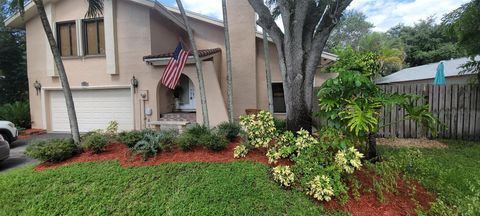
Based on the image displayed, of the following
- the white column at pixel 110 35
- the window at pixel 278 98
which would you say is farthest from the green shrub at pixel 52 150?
the window at pixel 278 98

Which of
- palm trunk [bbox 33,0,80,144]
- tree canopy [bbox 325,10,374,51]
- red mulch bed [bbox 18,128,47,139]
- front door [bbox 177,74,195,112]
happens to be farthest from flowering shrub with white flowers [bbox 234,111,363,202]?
tree canopy [bbox 325,10,374,51]

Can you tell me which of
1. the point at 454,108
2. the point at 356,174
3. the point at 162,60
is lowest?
the point at 356,174

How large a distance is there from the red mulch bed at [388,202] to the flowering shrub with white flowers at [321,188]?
14 cm

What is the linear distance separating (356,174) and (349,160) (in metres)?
0.62

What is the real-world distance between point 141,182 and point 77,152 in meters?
2.63

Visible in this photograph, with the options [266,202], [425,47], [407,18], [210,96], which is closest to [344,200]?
[266,202]

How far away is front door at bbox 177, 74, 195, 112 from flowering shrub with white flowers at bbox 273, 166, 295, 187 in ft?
28.6

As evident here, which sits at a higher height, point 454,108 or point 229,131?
point 454,108

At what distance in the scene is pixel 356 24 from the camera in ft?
127

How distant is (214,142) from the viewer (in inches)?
202

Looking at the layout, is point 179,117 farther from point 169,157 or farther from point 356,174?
point 356,174

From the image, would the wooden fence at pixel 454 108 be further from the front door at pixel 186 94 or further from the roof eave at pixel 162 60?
the front door at pixel 186 94

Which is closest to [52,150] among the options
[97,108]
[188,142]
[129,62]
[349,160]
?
[188,142]

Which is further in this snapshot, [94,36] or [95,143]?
[94,36]
